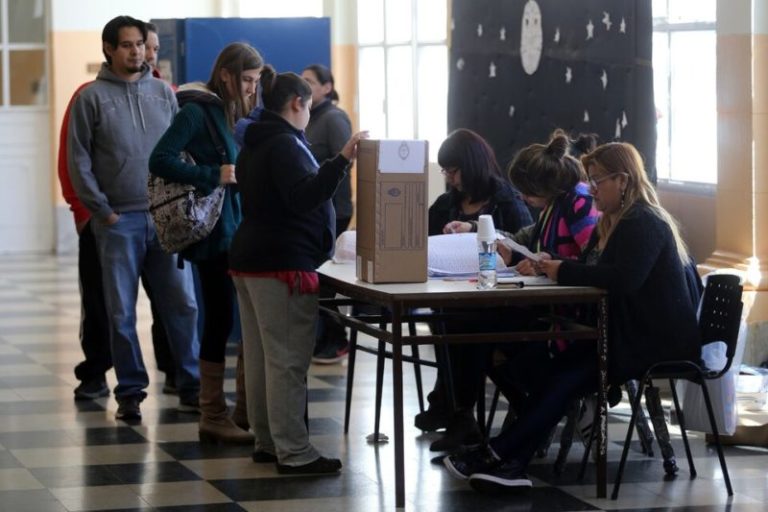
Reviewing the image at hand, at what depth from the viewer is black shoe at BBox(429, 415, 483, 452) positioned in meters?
5.20

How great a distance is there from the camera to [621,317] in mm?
4523

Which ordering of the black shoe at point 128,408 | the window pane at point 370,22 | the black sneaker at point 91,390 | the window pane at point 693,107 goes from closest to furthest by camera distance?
the black shoe at point 128,408 < the black sneaker at point 91,390 < the window pane at point 693,107 < the window pane at point 370,22

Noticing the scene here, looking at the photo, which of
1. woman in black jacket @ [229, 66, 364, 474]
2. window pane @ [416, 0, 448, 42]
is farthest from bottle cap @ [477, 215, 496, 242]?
window pane @ [416, 0, 448, 42]

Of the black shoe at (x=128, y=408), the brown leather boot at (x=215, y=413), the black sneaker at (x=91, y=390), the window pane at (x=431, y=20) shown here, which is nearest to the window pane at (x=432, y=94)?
the window pane at (x=431, y=20)

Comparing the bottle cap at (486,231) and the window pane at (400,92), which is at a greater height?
the window pane at (400,92)

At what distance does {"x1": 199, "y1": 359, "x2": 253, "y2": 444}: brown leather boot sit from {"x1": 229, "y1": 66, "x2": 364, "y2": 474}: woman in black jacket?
21.0 inches

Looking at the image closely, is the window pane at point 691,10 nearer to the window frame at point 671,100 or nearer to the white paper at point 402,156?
the window frame at point 671,100

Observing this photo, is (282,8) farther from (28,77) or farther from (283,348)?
(283,348)

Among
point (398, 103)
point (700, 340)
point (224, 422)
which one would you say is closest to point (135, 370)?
point (224, 422)

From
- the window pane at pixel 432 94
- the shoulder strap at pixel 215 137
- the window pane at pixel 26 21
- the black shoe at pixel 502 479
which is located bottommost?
the black shoe at pixel 502 479

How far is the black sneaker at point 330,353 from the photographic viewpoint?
7.21 meters

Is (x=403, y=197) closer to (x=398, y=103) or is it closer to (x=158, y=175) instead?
(x=158, y=175)

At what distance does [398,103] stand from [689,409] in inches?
262

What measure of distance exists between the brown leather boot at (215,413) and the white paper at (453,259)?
3.33ft
